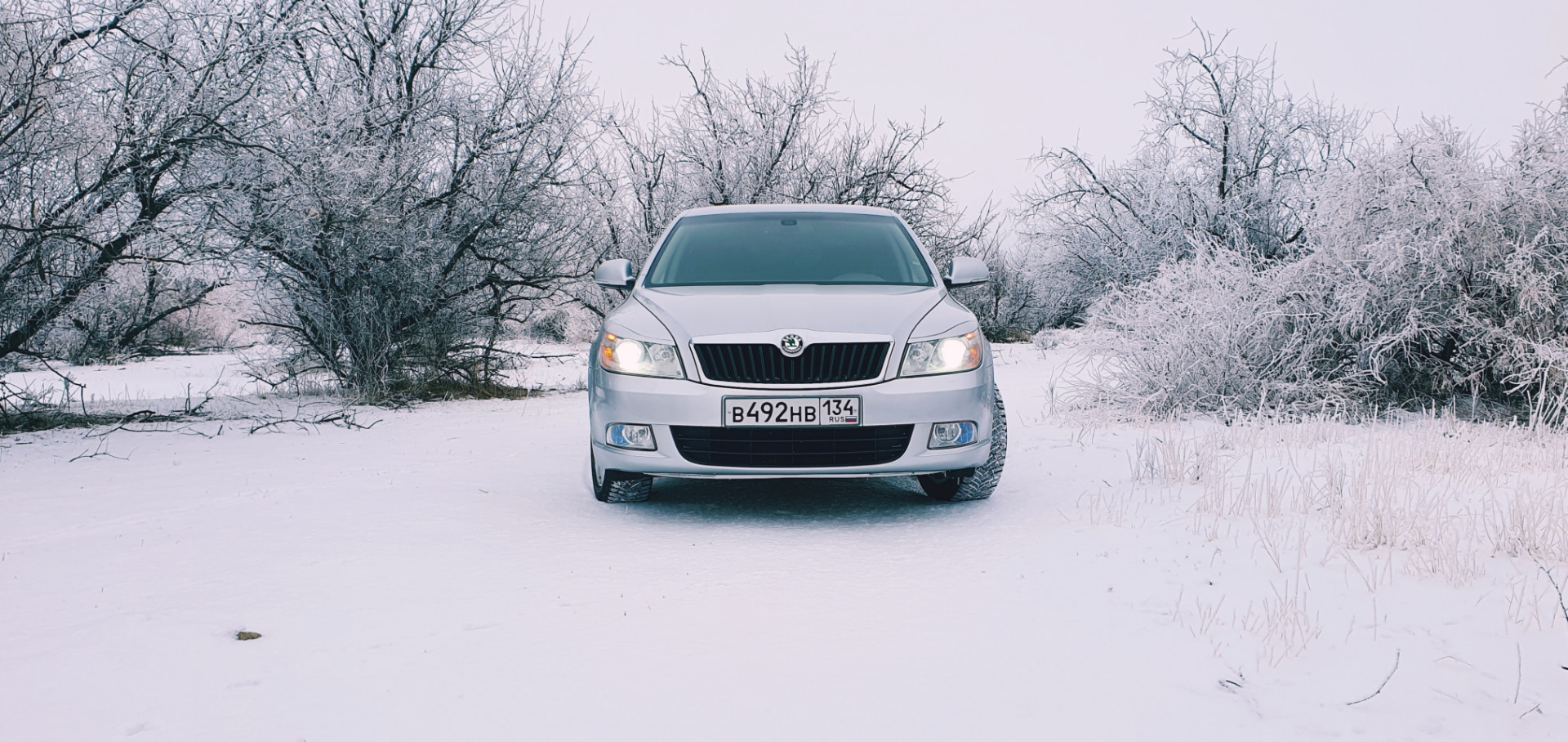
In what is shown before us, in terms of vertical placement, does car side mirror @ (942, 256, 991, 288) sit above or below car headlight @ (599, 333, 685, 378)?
above

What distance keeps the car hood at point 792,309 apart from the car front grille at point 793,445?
0.44 metres

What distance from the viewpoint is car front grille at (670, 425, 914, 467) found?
15.3 feet

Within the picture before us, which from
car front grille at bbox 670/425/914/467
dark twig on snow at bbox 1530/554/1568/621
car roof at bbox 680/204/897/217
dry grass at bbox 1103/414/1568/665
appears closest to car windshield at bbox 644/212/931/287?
car roof at bbox 680/204/897/217

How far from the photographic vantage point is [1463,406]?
8.59 m

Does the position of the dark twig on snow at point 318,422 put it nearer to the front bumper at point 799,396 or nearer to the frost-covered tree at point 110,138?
the frost-covered tree at point 110,138

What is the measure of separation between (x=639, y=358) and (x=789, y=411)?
0.81 meters

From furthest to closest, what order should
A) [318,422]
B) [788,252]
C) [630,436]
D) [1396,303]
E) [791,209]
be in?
1. [318,422]
2. [1396,303]
3. [791,209]
4. [788,252]
5. [630,436]

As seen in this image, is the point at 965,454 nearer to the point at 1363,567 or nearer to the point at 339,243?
the point at 1363,567

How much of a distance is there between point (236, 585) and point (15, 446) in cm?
498

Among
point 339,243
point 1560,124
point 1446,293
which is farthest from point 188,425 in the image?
point 1560,124

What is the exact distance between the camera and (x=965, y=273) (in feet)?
19.5

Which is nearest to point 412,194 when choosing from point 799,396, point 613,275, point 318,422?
point 318,422

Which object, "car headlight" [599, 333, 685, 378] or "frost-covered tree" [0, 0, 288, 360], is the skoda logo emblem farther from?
"frost-covered tree" [0, 0, 288, 360]

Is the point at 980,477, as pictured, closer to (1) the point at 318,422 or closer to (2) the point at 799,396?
(2) the point at 799,396
